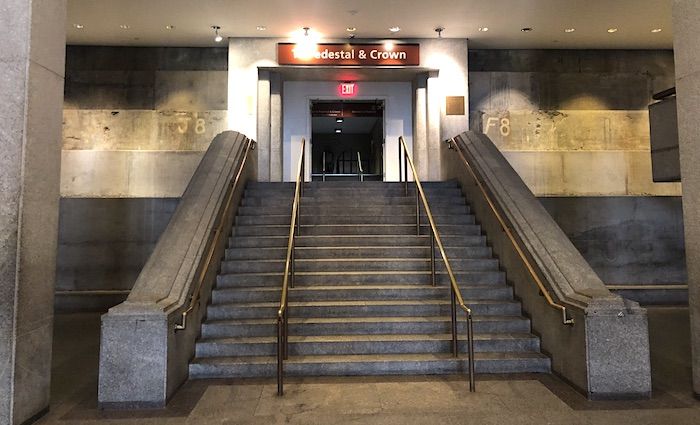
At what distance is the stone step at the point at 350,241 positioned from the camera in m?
6.53

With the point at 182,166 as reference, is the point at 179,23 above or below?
above

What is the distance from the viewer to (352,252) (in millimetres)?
6367

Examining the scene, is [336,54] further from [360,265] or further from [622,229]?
[622,229]

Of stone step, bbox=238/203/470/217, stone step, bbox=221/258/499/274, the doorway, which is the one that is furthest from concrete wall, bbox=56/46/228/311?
the doorway

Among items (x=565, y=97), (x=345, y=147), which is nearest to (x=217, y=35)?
(x=565, y=97)

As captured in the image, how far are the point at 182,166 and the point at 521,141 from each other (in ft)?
27.3

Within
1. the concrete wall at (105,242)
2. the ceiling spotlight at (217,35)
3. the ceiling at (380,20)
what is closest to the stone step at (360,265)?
the concrete wall at (105,242)

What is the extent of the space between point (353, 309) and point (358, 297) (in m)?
0.29

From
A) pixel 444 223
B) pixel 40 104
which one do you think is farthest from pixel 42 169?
pixel 444 223

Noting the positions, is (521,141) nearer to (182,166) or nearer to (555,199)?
(555,199)

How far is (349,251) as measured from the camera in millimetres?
6371

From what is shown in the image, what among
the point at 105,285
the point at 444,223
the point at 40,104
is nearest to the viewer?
the point at 40,104

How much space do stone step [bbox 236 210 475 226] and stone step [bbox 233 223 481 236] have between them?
19 centimetres

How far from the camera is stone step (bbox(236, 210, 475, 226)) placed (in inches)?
280
